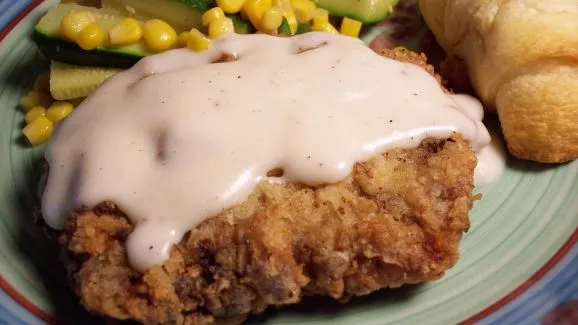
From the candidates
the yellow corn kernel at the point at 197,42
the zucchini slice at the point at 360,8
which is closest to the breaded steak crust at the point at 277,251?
the yellow corn kernel at the point at 197,42

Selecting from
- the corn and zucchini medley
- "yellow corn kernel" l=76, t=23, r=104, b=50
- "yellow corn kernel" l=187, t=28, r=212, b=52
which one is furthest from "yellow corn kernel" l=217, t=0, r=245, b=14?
"yellow corn kernel" l=76, t=23, r=104, b=50

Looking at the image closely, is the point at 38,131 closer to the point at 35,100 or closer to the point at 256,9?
the point at 35,100

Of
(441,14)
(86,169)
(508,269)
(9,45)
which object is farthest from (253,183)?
(9,45)

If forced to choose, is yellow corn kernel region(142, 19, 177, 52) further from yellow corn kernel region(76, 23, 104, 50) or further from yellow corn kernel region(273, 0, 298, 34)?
yellow corn kernel region(273, 0, 298, 34)

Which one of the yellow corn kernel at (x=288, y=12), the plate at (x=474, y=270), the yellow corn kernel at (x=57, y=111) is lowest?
the plate at (x=474, y=270)

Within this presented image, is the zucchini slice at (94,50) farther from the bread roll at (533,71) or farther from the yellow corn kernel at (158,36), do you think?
the bread roll at (533,71)

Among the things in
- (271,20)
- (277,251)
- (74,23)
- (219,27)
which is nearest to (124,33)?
(74,23)
